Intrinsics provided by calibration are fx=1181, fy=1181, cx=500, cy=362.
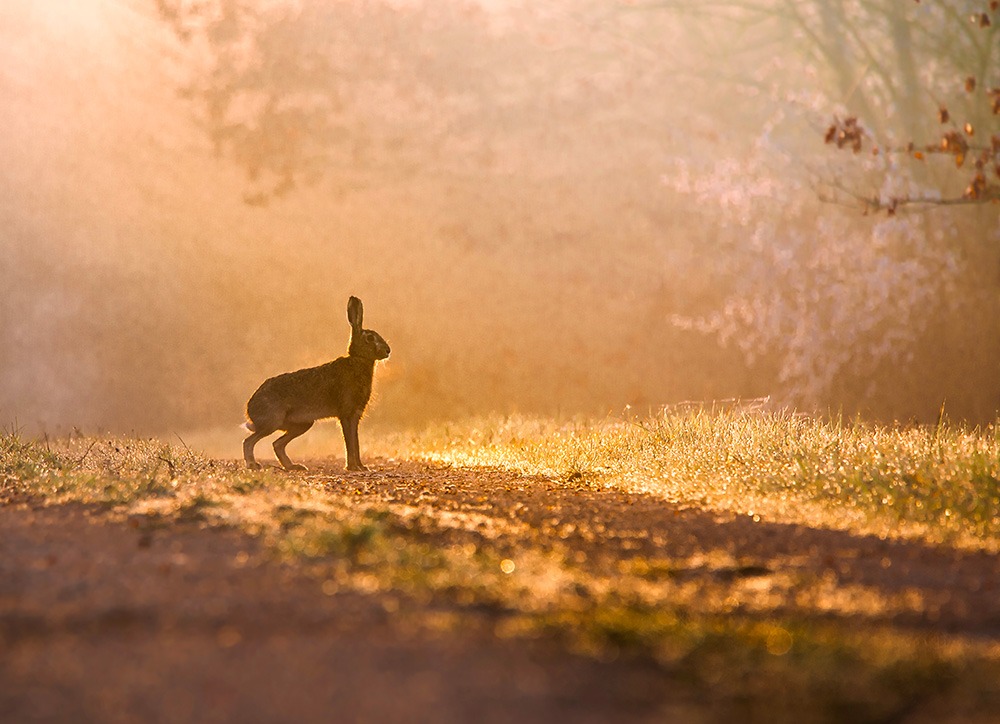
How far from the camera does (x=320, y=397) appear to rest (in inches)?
575

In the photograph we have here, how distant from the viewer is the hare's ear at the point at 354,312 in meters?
14.9

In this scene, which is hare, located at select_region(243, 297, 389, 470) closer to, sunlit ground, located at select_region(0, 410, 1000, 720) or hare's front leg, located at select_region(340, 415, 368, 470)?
hare's front leg, located at select_region(340, 415, 368, 470)

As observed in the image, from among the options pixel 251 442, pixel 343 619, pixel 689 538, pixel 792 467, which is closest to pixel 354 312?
pixel 251 442

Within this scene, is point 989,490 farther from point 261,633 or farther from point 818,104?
point 818,104

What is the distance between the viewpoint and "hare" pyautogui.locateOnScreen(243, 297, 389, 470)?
1445 cm

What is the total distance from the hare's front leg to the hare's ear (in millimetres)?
1200

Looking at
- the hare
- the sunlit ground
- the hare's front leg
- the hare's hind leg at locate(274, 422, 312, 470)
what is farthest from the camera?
the hare's hind leg at locate(274, 422, 312, 470)

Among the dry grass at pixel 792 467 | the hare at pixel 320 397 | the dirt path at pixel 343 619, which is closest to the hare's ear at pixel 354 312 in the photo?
the hare at pixel 320 397

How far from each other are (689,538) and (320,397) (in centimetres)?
765

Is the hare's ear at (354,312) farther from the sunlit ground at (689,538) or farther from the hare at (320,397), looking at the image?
the sunlit ground at (689,538)

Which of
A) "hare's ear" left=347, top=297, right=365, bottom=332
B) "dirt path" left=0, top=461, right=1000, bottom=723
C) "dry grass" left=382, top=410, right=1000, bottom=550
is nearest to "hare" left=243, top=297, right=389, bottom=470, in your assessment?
"hare's ear" left=347, top=297, right=365, bottom=332

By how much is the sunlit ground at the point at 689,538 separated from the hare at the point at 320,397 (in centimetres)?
62

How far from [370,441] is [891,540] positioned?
14170 mm

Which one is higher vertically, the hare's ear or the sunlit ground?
the hare's ear
